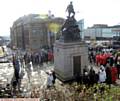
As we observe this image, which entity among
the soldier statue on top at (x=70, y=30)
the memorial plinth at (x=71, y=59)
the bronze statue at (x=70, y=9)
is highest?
the bronze statue at (x=70, y=9)

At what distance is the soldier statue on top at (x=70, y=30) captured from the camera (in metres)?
16.3

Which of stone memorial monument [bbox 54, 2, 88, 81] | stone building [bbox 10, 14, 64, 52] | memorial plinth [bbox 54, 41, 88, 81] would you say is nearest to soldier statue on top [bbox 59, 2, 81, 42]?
stone memorial monument [bbox 54, 2, 88, 81]

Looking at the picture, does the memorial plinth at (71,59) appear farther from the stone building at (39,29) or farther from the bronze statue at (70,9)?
the stone building at (39,29)

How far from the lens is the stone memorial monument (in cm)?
1608

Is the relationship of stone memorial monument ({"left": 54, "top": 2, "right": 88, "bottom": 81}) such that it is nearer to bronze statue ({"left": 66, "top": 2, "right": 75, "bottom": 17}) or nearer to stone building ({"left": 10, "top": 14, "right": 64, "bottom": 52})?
bronze statue ({"left": 66, "top": 2, "right": 75, "bottom": 17})

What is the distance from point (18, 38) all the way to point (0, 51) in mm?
47553

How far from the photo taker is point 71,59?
16.2 m

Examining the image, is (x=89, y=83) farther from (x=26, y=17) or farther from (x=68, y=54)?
(x=26, y=17)

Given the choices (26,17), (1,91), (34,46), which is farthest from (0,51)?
(26,17)

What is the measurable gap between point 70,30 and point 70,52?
151cm

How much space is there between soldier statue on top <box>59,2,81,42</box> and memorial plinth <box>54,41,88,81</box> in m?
0.37

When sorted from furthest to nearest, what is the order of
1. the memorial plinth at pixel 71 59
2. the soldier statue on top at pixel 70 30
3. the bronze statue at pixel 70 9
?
the bronze statue at pixel 70 9, the soldier statue on top at pixel 70 30, the memorial plinth at pixel 71 59

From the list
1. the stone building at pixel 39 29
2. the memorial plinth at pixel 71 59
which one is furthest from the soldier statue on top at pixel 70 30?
the stone building at pixel 39 29

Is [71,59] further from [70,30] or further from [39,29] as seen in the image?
[39,29]
